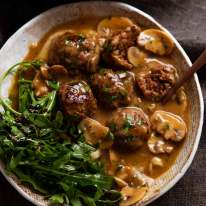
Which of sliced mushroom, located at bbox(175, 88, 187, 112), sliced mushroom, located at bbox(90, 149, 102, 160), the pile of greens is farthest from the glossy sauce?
the pile of greens

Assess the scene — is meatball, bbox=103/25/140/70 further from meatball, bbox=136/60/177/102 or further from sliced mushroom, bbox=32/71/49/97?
sliced mushroom, bbox=32/71/49/97

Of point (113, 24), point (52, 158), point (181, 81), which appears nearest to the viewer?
point (52, 158)

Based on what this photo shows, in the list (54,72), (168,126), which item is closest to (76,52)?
(54,72)

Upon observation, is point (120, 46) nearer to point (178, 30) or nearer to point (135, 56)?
point (135, 56)

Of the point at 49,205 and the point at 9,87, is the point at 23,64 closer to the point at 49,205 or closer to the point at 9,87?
the point at 9,87

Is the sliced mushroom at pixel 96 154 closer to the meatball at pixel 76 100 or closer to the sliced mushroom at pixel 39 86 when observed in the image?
the meatball at pixel 76 100

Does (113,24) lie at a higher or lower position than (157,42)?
higher
